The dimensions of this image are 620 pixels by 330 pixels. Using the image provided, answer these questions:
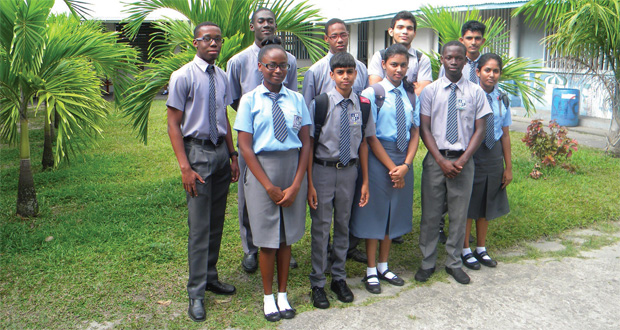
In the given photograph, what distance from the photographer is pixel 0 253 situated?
4.65 meters

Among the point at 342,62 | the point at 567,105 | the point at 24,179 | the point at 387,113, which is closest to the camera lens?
the point at 342,62

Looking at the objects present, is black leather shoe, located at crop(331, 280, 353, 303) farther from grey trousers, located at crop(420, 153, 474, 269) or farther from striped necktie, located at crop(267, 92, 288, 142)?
striped necktie, located at crop(267, 92, 288, 142)

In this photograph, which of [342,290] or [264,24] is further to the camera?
[264,24]

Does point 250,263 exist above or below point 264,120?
below

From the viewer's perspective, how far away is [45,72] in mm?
5312

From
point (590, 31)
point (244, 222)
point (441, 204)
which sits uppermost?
point (590, 31)

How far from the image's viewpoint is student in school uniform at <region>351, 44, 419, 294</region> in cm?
394

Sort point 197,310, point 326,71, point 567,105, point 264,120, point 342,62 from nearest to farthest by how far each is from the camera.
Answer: point 264,120, point 197,310, point 342,62, point 326,71, point 567,105

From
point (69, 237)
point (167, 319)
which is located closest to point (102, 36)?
point (69, 237)

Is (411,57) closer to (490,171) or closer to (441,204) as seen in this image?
(490,171)

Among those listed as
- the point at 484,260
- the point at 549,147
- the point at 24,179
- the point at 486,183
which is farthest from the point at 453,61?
the point at 24,179

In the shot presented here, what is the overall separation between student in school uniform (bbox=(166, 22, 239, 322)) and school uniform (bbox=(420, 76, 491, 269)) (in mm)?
1504

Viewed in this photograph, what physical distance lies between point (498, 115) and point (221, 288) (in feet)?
8.07

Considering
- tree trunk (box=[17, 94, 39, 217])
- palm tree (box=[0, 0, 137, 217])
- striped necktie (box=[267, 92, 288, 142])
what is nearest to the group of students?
striped necktie (box=[267, 92, 288, 142])
